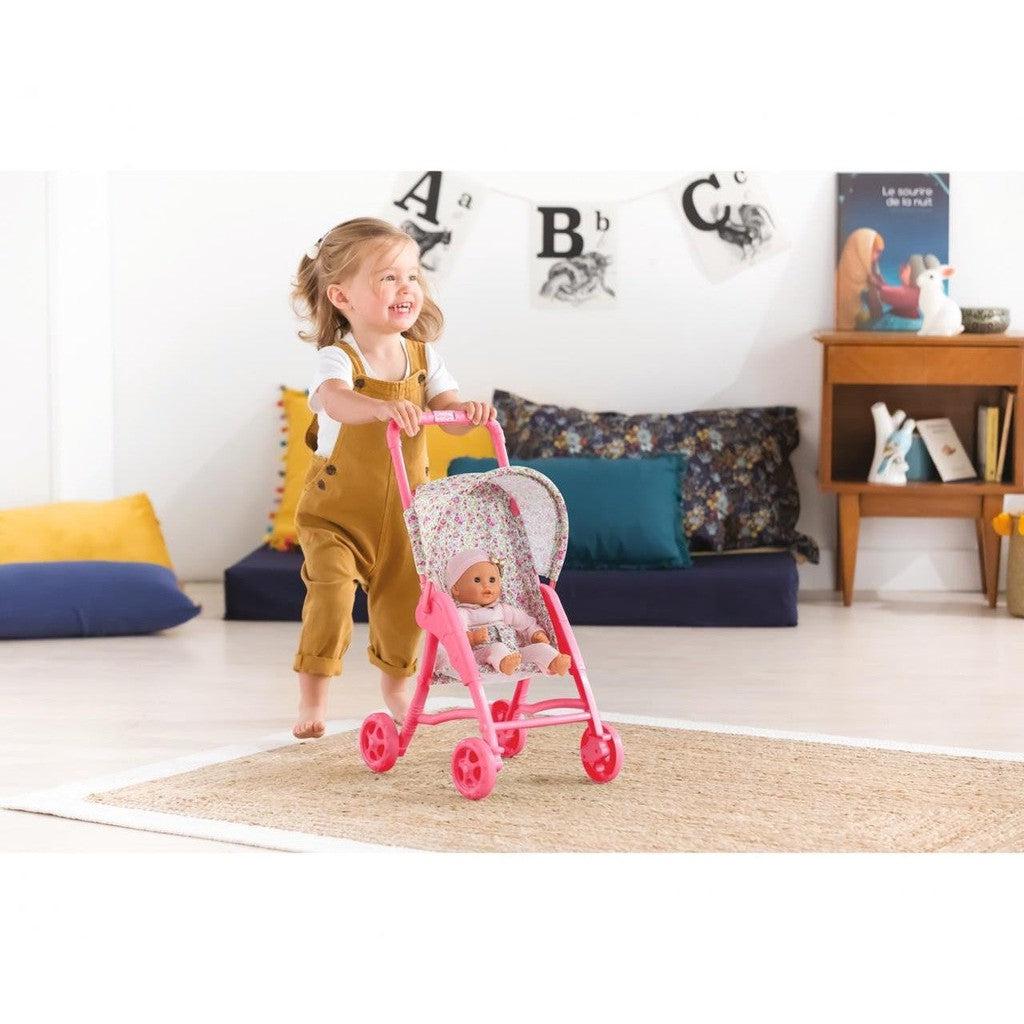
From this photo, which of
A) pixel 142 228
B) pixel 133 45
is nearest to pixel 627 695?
pixel 133 45

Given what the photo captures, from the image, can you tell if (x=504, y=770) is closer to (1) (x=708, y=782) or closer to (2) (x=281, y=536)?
(1) (x=708, y=782)

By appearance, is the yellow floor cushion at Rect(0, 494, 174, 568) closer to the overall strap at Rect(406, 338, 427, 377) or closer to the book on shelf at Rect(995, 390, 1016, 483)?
the overall strap at Rect(406, 338, 427, 377)

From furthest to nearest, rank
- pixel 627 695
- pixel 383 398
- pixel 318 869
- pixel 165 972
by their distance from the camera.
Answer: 1. pixel 627 695
2. pixel 383 398
3. pixel 318 869
4. pixel 165 972

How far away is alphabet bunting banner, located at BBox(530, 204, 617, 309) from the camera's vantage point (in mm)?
5504

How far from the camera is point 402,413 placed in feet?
9.76

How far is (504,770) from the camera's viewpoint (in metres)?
3.07

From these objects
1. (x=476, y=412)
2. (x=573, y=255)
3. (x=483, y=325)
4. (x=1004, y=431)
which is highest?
(x=573, y=255)

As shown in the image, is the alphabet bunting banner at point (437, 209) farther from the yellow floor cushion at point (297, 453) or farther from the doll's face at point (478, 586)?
the doll's face at point (478, 586)

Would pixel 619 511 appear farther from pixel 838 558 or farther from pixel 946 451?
pixel 946 451

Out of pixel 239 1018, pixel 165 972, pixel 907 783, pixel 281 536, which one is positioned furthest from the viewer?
pixel 281 536

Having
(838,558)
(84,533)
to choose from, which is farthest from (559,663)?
(838,558)

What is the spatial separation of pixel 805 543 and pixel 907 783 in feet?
8.07

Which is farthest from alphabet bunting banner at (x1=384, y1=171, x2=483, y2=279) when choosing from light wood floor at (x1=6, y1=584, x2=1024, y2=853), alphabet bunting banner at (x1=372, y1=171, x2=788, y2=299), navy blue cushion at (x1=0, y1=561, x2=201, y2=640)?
navy blue cushion at (x1=0, y1=561, x2=201, y2=640)

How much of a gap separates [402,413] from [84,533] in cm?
227
